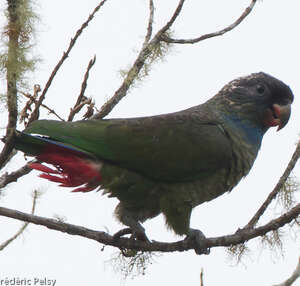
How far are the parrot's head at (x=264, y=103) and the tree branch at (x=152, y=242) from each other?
1.38 metres

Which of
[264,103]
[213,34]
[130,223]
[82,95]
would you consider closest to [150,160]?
[130,223]

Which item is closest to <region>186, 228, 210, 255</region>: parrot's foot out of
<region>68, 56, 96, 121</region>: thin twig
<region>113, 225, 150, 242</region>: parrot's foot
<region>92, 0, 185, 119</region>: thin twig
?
<region>113, 225, 150, 242</region>: parrot's foot

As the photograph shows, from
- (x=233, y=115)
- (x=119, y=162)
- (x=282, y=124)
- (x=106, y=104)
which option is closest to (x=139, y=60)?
(x=106, y=104)

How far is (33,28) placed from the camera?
111 inches

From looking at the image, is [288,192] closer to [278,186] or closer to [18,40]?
[278,186]

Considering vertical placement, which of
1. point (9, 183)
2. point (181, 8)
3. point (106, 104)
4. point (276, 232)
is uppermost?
point (181, 8)

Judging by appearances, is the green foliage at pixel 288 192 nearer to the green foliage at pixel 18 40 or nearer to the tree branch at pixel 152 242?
the tree branch at pixel 152 242

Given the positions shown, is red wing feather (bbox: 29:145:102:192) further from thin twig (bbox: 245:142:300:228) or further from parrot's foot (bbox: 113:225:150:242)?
thin twig (bbox: 245:142:300:228)

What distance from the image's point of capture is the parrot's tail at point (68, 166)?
3.72 meters

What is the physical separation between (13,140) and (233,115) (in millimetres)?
2305

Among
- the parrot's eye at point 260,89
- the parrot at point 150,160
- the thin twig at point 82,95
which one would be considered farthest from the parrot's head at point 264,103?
the thin twig at point 82,95

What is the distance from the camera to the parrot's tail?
A: 3723 mm

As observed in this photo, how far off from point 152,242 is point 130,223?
31 cm

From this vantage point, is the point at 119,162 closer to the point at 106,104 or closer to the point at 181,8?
the point at 106,104
